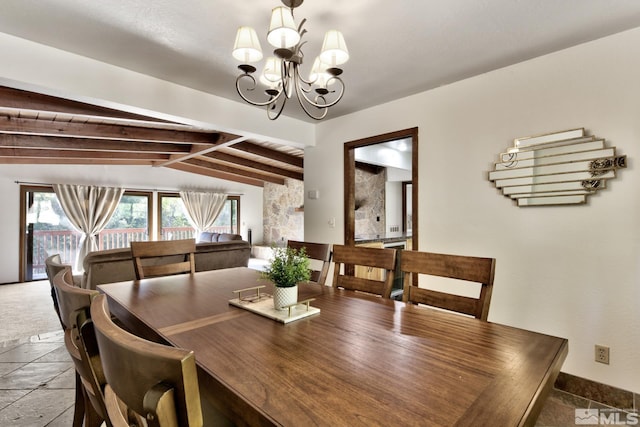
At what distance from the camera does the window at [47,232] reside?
586cm

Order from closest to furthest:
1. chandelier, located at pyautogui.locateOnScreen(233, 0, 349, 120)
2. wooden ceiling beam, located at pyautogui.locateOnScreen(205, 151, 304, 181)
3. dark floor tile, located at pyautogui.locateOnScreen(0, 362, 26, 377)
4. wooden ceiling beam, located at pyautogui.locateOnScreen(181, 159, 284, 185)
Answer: chandelier, located at pyautogui.locateOnScreen(233, 0, 349, 120)
dark floor tile, located at pyautogui.locateOnScreen(0, 362, 26, 377)
wooden ceiling beam, located at pyautogui.locateOnScreen(205, 151, 304, 181)
wooden ceiling beam, located at pyautogui.locateOnScreen(181, 159, 284, 185)

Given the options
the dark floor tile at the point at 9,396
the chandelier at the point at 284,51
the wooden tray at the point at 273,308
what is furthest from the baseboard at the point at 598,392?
the dark floor tile at the point at 9,396

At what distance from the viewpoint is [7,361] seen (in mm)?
2543

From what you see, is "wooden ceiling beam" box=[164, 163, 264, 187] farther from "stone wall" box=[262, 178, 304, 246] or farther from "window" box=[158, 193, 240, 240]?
"window" box=[158, 193, 240, 240]

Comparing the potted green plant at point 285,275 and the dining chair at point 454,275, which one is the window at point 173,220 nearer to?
the potted green plant at point 285,275

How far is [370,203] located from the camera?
6.16 m

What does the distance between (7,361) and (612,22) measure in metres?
4.96

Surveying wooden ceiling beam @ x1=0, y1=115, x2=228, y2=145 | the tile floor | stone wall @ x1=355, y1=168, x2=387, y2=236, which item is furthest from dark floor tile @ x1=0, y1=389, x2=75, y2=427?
stone wall @ x1=355, y1=168, x2=387, y2=236

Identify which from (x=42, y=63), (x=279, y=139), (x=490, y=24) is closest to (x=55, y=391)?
(x=42, y=63)

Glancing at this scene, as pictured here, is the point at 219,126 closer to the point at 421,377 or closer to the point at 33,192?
the point at 421,377

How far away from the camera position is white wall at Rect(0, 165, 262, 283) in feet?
18.6

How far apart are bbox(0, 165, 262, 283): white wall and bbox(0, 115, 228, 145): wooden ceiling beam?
271 centimetres

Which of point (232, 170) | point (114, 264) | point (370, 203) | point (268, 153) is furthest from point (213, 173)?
point (114, 264)

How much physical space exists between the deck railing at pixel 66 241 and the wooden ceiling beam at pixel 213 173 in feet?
5.24
